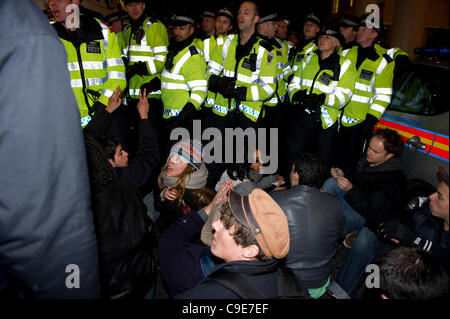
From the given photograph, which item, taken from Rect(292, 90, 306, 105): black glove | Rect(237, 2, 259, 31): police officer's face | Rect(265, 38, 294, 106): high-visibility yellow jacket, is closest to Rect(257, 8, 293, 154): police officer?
Rect(265, 38, 294, 106): high-visibility yellow jacket

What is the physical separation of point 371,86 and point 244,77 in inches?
70.0

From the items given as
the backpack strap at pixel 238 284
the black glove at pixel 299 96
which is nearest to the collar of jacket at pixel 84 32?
the black glove at pixel 299 96

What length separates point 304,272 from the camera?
2.12 metres

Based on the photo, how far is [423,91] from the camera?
2791 mm

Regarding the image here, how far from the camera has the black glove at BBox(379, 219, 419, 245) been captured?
6.68 feet

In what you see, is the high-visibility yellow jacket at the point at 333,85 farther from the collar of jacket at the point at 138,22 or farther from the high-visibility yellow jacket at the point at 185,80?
the collar of jacket at the point at 138,22

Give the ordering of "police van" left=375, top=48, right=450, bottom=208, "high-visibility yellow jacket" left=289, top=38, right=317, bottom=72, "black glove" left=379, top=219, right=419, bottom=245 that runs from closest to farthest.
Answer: "black glove" left=379, top=219, right=419, bottom=245
"police van" left=375, top=48, right=450, bottom=208
"high-visibility yellow jacket" left=289, top=38, right=317, bottom=72

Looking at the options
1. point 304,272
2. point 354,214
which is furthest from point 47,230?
point 354,214

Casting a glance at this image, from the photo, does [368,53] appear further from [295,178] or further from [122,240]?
[122,240]

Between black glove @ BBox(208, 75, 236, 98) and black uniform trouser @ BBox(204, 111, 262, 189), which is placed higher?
black glove @ BBox(208, 75, 236, 98)

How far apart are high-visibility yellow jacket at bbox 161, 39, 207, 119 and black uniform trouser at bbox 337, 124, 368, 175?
2.10m

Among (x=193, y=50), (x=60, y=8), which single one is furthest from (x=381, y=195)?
(x=60, y=8)

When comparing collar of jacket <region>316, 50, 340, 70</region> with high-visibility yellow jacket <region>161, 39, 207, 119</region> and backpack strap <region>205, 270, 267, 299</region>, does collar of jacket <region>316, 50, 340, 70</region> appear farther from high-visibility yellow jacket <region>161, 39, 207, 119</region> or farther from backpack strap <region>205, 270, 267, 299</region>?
backpack strap <region>205, 270, 267, 299</region>
